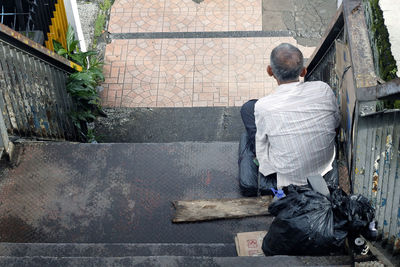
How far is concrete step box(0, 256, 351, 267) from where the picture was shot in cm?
299

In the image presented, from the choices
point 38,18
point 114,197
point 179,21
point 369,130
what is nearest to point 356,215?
point 369,130

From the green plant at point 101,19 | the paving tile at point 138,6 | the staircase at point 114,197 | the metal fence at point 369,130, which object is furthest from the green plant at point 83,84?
the metal fence at point 369,130

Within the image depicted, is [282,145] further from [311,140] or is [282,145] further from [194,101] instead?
[194,101]

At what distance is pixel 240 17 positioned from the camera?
7.71 meters

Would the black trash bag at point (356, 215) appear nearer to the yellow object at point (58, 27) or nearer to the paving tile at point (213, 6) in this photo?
the yellow object at point (58, 27)

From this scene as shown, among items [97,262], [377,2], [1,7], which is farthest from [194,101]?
[97,262]

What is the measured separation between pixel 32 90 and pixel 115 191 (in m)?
1.41

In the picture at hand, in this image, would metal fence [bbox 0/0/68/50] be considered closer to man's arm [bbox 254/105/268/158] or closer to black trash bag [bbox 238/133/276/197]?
black trash bag [bbox 238/133/276/197]

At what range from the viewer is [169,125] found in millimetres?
6633

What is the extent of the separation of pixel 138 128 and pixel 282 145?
3073 millimetres

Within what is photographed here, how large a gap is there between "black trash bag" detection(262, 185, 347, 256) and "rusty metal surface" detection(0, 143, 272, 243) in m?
0.91

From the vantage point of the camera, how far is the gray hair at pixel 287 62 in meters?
4.02

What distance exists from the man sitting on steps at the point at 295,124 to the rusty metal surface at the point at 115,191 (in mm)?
515

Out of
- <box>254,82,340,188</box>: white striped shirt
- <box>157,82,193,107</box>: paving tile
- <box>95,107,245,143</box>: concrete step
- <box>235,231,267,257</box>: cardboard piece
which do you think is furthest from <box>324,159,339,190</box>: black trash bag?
<box>157,82,193,107</box>: paving tile
